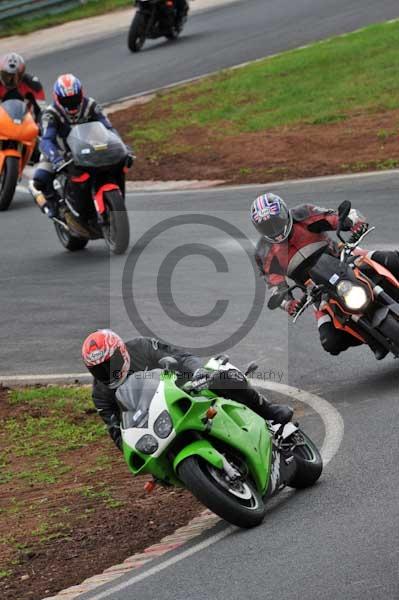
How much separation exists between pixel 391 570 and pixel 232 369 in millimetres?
2186

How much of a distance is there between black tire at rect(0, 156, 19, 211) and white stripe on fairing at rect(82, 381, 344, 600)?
871 cm

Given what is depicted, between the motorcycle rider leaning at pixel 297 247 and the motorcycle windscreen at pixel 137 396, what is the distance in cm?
277

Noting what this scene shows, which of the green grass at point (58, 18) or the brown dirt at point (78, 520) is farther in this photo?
the green grass at point (58, 18)

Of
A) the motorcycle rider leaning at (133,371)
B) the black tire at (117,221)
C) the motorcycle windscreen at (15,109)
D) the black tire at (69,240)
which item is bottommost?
the black tire at (69,240)

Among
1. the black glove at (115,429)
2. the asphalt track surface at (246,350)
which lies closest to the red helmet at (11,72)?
the asphalt track surface at (246,350)

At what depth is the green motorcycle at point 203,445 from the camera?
7852 mm

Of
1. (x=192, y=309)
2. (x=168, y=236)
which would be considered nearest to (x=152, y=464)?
(x=192, y=309)

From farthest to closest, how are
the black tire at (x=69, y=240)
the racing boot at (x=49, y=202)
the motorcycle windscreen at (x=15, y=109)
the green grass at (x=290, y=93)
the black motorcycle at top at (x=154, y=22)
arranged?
1. the black motorcycle at top at (x=154, y=22)
2. the green grass at (x=290, y=93)
3. the motorcycle windscreen at (x=15, y=109)
4. the black tire at (x=69, y=240)
5. the racing boot at (x=49, y=202)

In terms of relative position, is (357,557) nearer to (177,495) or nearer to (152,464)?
(152,464)

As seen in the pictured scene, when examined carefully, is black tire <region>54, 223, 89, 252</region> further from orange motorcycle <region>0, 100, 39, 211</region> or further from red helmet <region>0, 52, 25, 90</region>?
red helmet <region>0, 52, 25, 90</region>

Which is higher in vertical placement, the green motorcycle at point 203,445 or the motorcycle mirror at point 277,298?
the green motorcycle at point 203,445

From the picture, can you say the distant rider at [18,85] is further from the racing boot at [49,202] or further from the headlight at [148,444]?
the headlight at [148,444]

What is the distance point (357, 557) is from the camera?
7.06 meters

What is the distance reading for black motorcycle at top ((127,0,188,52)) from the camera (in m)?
29.8
